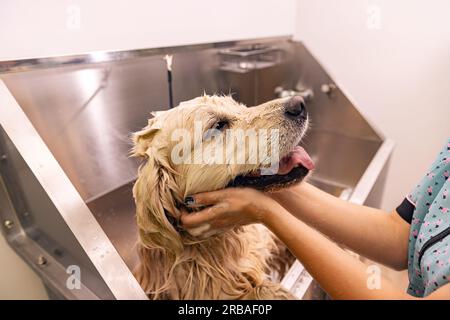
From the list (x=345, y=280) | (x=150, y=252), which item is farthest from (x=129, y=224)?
(x=345, y=280)

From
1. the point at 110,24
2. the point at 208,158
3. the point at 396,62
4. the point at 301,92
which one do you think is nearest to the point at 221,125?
the point at 208,158

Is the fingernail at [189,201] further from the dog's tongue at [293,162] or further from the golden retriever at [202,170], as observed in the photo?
the dog's tongue at [293,162]

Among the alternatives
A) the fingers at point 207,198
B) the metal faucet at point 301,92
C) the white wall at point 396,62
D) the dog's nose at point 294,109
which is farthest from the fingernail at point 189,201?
the white wall at point 396,62

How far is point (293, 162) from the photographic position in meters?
0.70

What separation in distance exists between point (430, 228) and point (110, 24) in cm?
100

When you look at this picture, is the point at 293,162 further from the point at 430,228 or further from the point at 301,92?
the point at 301,92

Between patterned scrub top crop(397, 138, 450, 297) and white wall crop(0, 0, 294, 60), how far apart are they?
35.3 inches

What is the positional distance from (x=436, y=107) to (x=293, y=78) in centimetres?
75

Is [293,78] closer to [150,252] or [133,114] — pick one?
[133,114]

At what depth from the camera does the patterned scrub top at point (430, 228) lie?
22.1 inches

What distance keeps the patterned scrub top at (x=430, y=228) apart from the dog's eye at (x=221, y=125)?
48cm

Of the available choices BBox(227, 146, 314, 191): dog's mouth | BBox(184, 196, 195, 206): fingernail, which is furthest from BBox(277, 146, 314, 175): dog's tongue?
BBox(184, 196, 195, 206): fingernail

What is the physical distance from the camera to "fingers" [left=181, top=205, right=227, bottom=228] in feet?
2.10

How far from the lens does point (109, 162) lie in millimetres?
1018
